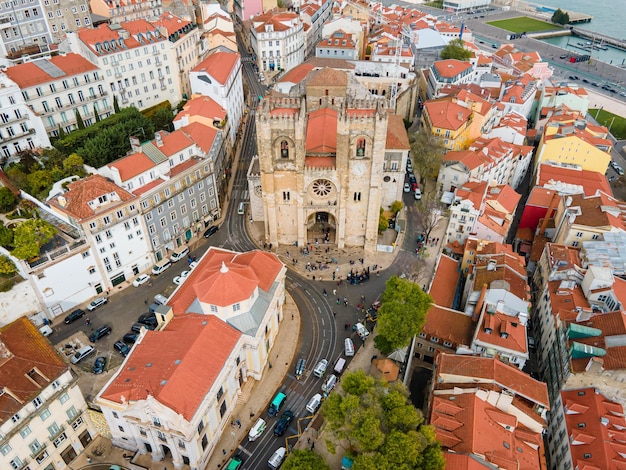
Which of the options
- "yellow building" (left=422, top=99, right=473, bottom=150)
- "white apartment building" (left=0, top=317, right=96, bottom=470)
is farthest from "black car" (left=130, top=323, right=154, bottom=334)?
"yellow building" (left=422, top=99, right=473, bottom=150)

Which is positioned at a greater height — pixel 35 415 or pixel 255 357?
pixel 35 415

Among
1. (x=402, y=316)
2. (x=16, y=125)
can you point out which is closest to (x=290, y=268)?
(x=402, y=316)

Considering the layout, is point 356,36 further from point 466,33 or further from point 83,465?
point 83,465

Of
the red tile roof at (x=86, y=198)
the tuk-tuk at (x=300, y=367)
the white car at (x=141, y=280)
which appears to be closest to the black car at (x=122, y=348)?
the white car at (x=141, y=280)

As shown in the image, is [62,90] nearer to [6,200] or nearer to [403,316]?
[6,200]

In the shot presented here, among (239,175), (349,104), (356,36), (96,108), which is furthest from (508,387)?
(356,36)

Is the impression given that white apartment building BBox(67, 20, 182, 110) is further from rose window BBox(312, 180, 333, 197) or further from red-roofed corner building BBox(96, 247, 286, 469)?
red-roofed corner building BBox(96, 247, 286, 469)
